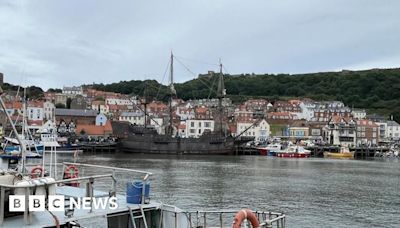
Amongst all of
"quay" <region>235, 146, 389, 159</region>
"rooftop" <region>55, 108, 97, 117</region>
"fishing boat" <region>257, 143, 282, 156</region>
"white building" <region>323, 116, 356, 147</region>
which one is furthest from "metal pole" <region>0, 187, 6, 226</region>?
"rooftop" <region>55, 108, 97, 117</region>

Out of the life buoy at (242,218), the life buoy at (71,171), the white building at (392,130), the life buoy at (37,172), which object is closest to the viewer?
the life buoy at (242,218)

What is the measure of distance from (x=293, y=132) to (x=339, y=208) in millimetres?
126221

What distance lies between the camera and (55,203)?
29.2 feet

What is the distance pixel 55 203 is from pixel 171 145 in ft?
328

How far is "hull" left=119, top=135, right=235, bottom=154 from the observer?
357 feet

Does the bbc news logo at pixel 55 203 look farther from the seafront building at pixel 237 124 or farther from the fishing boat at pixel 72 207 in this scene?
the seafront building at pixel 237 124

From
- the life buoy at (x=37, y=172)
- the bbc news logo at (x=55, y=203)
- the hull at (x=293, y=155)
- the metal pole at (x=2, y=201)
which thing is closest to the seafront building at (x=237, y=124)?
the hull at (x=293, y=155)

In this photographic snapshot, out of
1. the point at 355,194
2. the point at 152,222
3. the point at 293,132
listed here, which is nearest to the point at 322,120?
the point at 293,132

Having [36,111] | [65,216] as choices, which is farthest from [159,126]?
[65,216]

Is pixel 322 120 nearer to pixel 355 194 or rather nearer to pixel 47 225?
pixel 355 194

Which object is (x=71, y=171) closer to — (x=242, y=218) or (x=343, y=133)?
(x=242, y=218)

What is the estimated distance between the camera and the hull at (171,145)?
4279 inches

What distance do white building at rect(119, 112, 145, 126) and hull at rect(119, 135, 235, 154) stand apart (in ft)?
205

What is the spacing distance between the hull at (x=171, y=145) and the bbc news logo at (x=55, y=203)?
3888 inches
